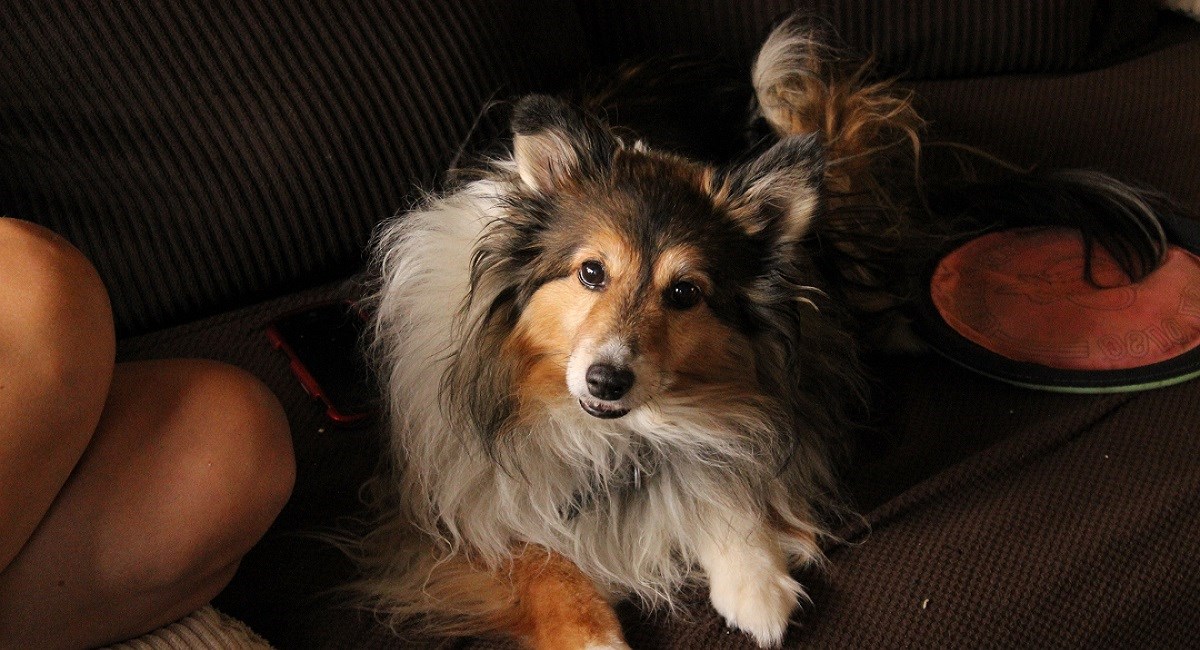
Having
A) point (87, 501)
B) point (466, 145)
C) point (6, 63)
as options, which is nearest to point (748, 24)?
A: point (466, 145)

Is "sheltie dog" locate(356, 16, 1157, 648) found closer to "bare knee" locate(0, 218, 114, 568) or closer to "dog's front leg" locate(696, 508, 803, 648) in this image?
"dog's front leg" locate(696, 508, 803, 648)

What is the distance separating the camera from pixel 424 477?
160 centimetres

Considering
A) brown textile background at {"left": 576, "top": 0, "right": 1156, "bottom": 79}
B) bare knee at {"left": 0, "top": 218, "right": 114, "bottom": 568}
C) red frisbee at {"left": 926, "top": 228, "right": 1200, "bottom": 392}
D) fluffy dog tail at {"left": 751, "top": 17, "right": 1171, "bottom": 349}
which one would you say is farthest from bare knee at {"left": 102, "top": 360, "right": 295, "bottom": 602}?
brown textile background at {"left": 576, "top": 0, "right": 1156, "bottom": 79}

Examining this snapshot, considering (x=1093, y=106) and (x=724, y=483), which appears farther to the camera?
(x=1093, y=106)

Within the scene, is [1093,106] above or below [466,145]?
below

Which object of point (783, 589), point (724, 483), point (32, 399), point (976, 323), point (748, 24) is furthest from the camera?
point (748, 24)

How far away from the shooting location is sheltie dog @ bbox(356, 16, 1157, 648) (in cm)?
140

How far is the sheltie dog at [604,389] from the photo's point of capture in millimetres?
1404

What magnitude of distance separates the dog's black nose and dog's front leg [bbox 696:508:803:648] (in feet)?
1.11

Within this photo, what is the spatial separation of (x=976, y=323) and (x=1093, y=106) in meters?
0.86

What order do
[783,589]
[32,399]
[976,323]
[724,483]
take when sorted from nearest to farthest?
[32,399] < [783,589] < [724,483] < [976,323]

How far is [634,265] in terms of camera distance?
4.60 feet

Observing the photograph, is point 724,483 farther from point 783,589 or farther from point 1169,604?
point 1169,604

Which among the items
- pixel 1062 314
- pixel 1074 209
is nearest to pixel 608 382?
pixel 1062 314
